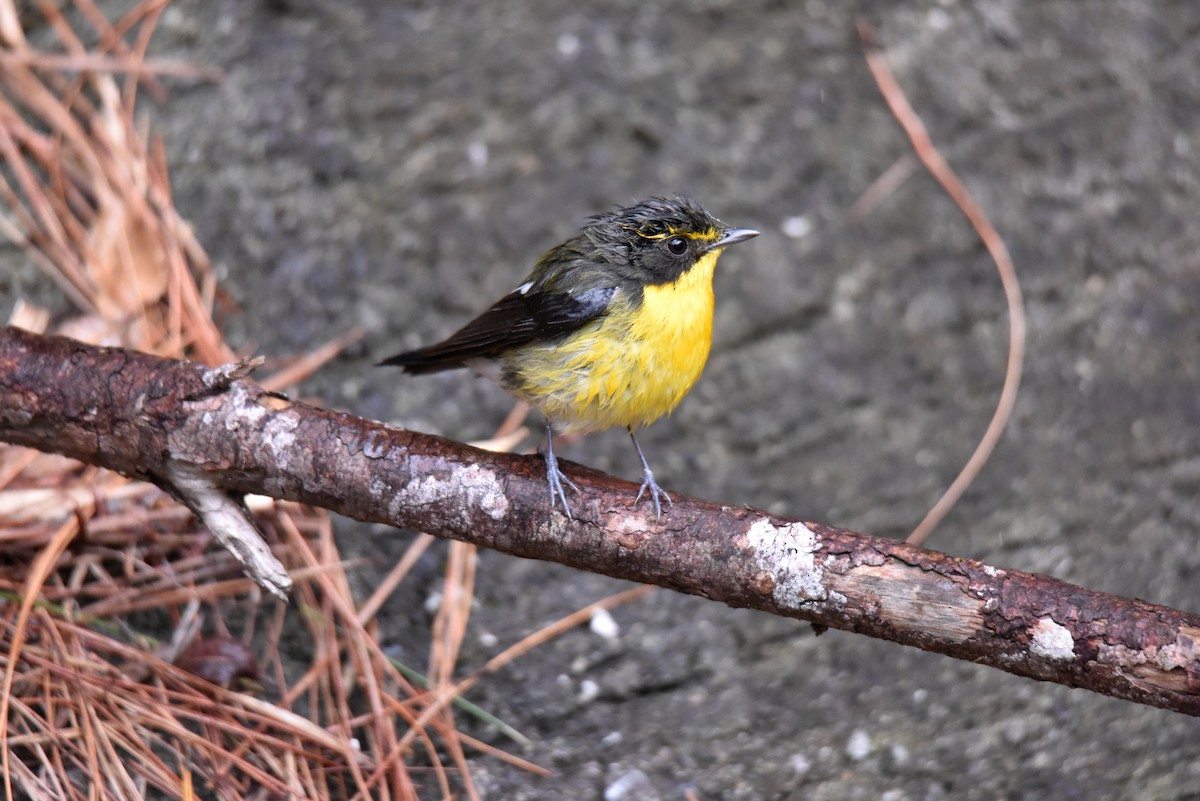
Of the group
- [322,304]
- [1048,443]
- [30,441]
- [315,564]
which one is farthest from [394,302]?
[1048,443]

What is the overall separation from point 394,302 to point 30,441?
198 centimetres

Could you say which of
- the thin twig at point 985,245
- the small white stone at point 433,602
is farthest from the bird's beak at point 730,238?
the small white stone at point 433,602

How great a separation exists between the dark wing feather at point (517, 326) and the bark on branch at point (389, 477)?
0.54m

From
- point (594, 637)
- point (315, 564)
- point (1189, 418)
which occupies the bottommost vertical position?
point (1189, 418)

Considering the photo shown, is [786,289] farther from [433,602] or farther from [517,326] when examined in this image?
[433,602]

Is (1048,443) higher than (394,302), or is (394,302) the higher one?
(394,302)

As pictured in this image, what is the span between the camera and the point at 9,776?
2.69m

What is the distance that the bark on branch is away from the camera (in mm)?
2664

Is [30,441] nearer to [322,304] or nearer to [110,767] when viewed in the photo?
[110,767]

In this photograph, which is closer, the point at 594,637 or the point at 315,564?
the point at 315,564

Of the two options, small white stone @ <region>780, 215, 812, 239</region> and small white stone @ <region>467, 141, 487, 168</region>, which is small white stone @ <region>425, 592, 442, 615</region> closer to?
small white stone @ <region>467, 141, 487, 168</region>

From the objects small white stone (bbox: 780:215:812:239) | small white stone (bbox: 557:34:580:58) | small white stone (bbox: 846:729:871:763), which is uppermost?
small white stone (bbox: 557:34:580:58)

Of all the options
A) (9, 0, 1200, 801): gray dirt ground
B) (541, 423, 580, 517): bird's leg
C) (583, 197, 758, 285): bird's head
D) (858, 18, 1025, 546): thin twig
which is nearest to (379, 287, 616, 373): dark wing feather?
(583, 197, 758, 285): bird's head

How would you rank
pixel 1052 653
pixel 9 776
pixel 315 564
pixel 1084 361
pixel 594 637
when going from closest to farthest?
pixel 1052 653 < pixel 9 776 < pixel 315 564 < pixel 594 637 < pixel 1084 361
